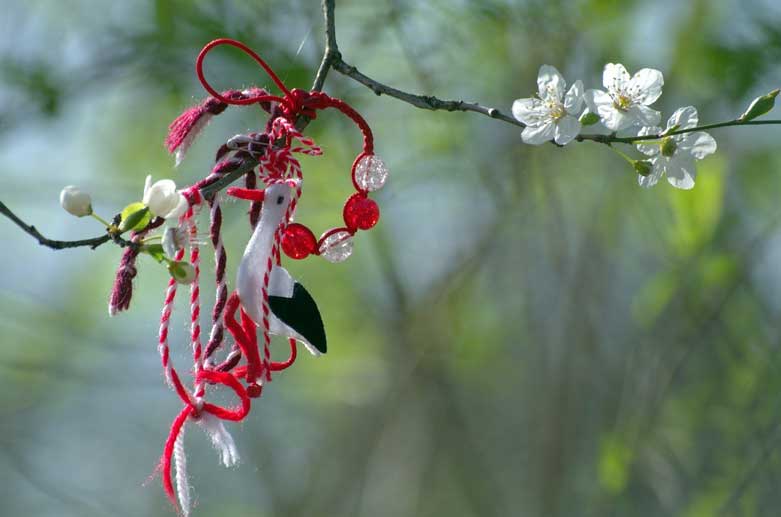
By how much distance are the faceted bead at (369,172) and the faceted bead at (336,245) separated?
0.03 metres

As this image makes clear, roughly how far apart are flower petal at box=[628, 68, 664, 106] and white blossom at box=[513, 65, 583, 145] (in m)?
0.03

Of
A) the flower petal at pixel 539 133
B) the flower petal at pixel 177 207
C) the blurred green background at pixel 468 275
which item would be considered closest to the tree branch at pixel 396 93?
the flower petal at pixel 539 133

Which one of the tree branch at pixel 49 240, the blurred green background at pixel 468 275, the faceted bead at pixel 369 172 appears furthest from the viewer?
the blurred green background at pixel 468 275

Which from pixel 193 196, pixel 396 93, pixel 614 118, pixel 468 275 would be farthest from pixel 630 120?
pixel 468 275

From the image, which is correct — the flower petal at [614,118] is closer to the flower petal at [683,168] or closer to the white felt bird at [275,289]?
the flower petal at [683,168]

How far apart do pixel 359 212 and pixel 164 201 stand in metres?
0.12

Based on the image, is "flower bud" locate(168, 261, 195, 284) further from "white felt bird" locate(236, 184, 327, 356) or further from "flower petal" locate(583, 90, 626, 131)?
"flower petal" locate(583, 90, 626, 131)

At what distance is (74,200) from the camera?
429mm

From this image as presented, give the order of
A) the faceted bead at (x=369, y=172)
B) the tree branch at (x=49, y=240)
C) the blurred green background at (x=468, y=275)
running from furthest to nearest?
the blurred green background at (x=468, y=275), the faceted bead at (x=369, y=172), the tree branch at (x=49, y=240)

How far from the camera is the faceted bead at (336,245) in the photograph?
1.69ft

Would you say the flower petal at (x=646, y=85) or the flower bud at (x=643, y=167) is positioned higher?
the flower petal at (x=646, y=85)

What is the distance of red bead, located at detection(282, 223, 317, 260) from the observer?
509mm

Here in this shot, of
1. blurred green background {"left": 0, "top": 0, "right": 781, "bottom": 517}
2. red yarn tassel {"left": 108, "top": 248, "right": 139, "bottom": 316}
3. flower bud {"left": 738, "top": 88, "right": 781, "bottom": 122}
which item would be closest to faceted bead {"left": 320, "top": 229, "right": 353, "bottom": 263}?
red yarn tassel {"left": 108, "top": 248, "right": 139, "bottom": 316}

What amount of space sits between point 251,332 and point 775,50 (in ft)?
3.27
